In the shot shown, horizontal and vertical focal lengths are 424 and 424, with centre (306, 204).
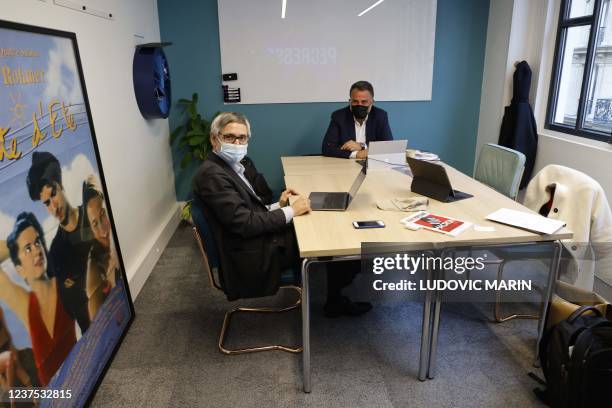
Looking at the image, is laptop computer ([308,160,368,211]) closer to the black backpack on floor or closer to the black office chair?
the black office chair

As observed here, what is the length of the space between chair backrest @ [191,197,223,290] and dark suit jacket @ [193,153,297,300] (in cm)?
2

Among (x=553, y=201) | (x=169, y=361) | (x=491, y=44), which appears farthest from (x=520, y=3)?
(x=169, y=361)

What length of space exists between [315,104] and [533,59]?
207cm

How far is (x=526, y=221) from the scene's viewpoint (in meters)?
1.99

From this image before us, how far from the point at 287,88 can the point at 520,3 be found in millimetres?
2267

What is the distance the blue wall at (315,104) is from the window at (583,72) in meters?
0.85

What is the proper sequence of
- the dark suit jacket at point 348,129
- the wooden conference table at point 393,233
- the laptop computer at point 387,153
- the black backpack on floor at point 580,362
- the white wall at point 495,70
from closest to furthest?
1. the black backpack on floor at point 580,362
2. the wooden conference table at point 393,233
3. the laptop computer at point 387,153
4. the dark suit jacket at point 348,129
5. the white wall at point 495,70

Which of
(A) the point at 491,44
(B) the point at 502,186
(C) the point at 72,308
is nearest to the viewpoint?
(C) the point at 72,308

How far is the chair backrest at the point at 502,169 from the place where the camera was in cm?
260

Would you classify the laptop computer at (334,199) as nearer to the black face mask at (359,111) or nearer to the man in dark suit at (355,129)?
the man in dark suit at (355,129)

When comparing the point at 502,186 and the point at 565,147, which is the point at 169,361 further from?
the point at 565,147

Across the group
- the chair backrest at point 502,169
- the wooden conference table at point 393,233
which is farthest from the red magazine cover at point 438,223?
the chair backrest at point 502,169

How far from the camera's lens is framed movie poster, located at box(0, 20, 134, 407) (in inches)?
60.1

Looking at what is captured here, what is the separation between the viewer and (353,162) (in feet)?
11.1
